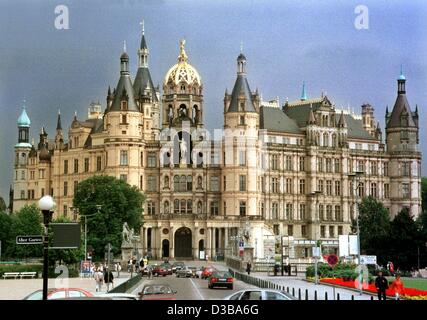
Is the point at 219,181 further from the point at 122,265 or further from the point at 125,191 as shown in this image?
the point at 122,265

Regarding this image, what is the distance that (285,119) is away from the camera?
340 ft

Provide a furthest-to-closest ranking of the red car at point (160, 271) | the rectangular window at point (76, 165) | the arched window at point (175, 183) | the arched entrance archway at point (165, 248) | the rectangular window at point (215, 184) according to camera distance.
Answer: the rectangular window at point (76, 165), the rectangular window at point (215, 184), the arched window at point (175, 183), the arched entrance archway at point (165, 248), the red car at point (160, 271)

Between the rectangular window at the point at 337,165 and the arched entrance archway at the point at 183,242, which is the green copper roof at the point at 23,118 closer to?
the arched entrance archway at the point at 183,242

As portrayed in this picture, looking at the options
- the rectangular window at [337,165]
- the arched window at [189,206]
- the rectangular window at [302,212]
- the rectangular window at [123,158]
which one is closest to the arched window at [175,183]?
the arched window at [189,206]

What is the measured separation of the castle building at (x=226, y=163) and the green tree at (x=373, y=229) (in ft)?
24.5

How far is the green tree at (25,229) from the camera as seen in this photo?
223 ft

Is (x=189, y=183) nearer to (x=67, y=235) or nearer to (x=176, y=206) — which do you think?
(x=176, y=206)

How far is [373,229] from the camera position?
246 feet

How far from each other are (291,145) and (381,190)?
1167 centimetres

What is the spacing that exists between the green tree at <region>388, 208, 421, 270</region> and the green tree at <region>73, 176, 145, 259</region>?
2320 centimetres

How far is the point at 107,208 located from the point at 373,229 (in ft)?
67.9
